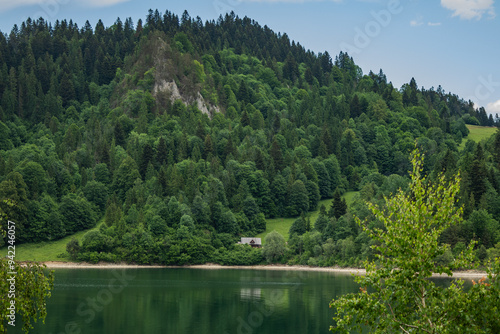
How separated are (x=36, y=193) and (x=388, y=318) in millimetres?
163625

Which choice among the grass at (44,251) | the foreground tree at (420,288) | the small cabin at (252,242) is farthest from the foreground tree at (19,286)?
the small cabin at (252,242)

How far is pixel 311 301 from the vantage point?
8075 centimetres

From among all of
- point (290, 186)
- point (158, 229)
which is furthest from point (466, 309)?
point (290, 186)

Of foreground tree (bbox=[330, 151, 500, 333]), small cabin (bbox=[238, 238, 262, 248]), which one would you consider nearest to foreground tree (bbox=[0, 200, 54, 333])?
foreground tree (bbox=[330, 151, 500, 333])

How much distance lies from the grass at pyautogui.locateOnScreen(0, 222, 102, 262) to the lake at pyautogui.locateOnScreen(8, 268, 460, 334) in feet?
100

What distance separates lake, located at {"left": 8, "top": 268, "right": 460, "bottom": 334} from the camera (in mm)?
62438

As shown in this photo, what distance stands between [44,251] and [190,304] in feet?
275

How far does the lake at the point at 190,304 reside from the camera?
6244 cm

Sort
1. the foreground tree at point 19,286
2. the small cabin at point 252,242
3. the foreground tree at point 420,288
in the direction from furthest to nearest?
1. the small cabin at point 252,242
2. the foreground tree at point 420,288
3. the foreground tree at point 19,286

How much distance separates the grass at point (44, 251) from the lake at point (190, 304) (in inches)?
1201

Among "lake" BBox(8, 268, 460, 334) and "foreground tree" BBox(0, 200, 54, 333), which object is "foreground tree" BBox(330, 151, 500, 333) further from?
"lake" BBox(8, 268, 460, 334)

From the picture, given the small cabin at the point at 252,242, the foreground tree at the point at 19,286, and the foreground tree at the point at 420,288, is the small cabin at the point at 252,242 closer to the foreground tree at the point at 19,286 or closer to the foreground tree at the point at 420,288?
the foreground tree at the point at 420,288

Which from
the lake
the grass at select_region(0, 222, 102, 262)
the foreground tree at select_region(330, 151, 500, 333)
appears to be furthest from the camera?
the grass at select_region(0, 222, 102, 262)

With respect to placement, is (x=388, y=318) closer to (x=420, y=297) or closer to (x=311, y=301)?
(x=420, y=297)
